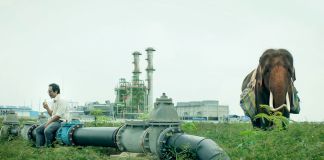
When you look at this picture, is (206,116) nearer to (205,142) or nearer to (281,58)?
(281,58)

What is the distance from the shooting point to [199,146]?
7.60 meters

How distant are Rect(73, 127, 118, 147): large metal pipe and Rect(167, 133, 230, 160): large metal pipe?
232 cm

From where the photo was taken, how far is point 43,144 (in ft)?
42.4

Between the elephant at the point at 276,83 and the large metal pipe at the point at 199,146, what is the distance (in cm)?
483

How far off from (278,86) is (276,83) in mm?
118

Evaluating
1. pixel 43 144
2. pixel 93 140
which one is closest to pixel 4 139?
pixel 43 144

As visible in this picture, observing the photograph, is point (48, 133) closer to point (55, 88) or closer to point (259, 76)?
point (55, 88)

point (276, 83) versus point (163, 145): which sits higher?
point (276, 83)

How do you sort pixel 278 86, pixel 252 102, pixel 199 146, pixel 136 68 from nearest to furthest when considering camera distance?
pixel 199 146, pixel 278 86, pixel 252 102, pixel 136 68

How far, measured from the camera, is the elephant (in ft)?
42.5

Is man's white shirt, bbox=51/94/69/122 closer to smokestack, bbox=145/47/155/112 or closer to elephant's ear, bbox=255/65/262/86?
elephant's ear, bbox=255/65/262/86

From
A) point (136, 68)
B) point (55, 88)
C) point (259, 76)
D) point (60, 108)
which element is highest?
point (136, 68)

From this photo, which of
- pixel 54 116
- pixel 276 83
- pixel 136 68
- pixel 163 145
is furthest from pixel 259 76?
pixel 136 68

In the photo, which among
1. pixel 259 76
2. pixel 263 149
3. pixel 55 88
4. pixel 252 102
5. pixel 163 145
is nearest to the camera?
pixel 263 149
